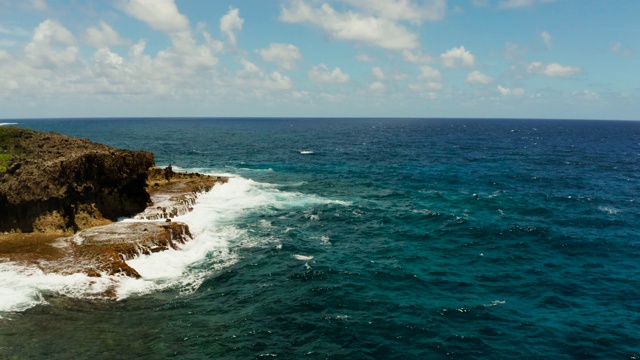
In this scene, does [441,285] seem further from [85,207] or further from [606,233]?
[85,207]

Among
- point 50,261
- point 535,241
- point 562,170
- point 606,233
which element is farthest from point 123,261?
point 562,170

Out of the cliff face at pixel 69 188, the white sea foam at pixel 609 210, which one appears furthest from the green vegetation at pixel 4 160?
the white sea foam at pixel 609 210

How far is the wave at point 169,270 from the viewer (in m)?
30.3

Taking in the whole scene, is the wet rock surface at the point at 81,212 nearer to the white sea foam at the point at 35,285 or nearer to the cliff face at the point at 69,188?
the cliff face at the point at 69,188

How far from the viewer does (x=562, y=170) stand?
308 ft

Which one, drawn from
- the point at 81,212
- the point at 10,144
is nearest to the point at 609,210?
the point at 81,212

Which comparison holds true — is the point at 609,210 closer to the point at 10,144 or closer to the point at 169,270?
the point at 169,270

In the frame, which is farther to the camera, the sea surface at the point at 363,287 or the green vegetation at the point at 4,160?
the green vegetation at the point at 4,160

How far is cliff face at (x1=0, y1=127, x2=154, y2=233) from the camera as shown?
132ft

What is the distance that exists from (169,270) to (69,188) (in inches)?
609

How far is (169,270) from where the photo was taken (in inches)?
1435

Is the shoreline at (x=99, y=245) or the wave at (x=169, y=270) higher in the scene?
the shoreline at (x=99, y=245)

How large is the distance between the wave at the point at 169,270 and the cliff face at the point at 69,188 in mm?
7585

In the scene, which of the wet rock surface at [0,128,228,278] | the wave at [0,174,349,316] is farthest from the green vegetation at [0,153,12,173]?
the wave at [0,174,349,316]
